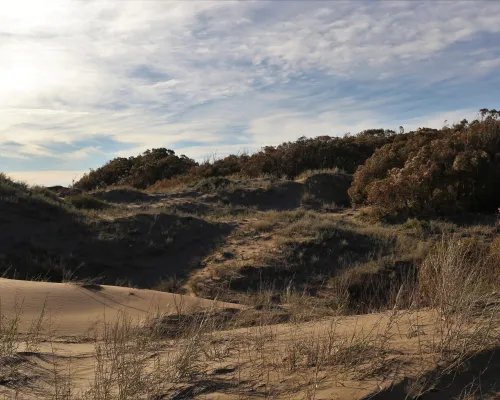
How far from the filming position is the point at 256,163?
27.6m

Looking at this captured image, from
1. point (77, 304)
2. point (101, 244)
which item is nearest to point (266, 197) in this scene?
point (101, 244)

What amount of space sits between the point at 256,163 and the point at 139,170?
24.3 feet

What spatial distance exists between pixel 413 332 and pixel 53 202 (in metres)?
13.8

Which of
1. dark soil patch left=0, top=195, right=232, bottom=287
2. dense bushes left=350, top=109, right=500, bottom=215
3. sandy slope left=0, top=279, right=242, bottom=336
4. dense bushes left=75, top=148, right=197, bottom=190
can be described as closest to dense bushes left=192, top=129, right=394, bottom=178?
dense bushes left=75, top=148, right=197, bottom=190

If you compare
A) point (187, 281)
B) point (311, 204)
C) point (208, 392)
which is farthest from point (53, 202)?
point (208, 392)

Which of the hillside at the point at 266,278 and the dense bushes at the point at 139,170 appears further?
the dense bushes at the point at 139,170

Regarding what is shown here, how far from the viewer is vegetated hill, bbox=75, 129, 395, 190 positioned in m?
27.2

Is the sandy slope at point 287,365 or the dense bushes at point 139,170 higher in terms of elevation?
the dense bushes at point 139,170

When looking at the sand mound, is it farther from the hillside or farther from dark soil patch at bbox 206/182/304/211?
dark soil patch at bbox 206/182/304/211

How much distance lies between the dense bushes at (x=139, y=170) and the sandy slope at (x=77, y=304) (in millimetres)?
19400

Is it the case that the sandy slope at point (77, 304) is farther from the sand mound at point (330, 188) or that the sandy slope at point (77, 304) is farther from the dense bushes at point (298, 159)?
the dense bushes at point (298, 159)

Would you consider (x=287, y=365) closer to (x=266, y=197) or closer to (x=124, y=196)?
(x=266, y=197)

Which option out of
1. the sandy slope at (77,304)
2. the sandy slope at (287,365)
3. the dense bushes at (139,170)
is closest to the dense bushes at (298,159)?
the dense bushes at (139,170)

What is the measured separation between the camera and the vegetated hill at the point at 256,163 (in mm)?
27219
